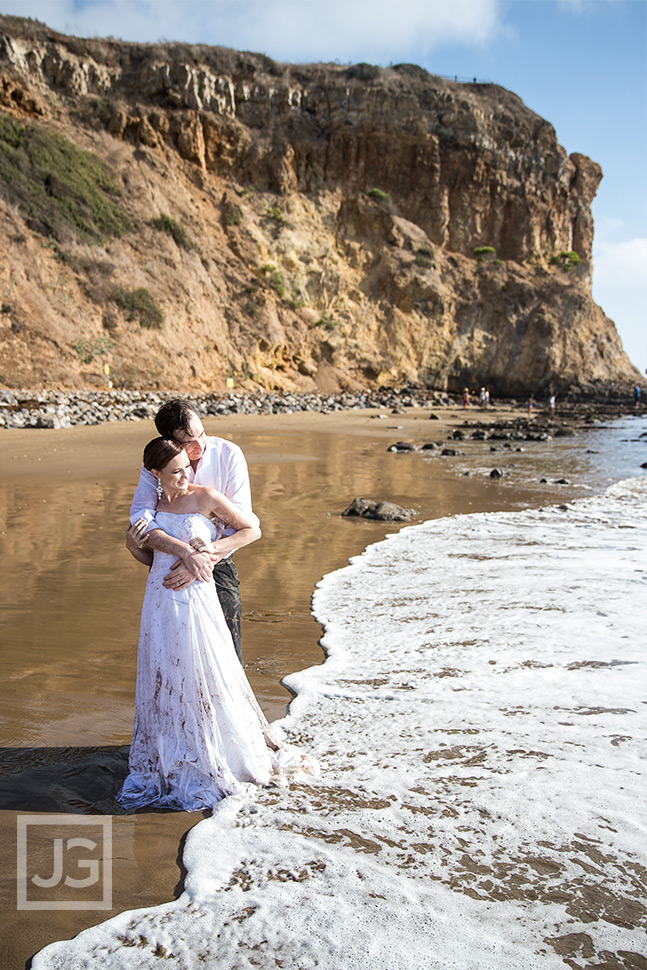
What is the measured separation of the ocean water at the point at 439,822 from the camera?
226 centimetres

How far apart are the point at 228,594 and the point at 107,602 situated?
2.67m

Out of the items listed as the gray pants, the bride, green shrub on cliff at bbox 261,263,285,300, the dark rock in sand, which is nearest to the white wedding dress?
the bride

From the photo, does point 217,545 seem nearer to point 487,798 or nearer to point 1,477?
point 487,798

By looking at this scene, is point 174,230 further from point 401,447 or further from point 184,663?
point 184,663

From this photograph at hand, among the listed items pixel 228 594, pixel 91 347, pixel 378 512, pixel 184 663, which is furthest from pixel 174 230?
pixel 184 663

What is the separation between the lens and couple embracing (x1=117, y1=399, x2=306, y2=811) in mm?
3021

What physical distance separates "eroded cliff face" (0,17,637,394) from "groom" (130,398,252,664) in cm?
2315

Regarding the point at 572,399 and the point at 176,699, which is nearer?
the point at 176,699

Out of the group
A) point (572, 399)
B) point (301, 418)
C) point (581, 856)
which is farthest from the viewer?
point (572, 399)

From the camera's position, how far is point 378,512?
9492mm

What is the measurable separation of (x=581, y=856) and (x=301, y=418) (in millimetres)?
25060

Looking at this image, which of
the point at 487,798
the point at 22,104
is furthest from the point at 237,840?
the point at 22,104

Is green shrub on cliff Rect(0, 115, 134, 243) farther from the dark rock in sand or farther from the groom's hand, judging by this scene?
the groom's hand

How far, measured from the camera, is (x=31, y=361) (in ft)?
83.2
